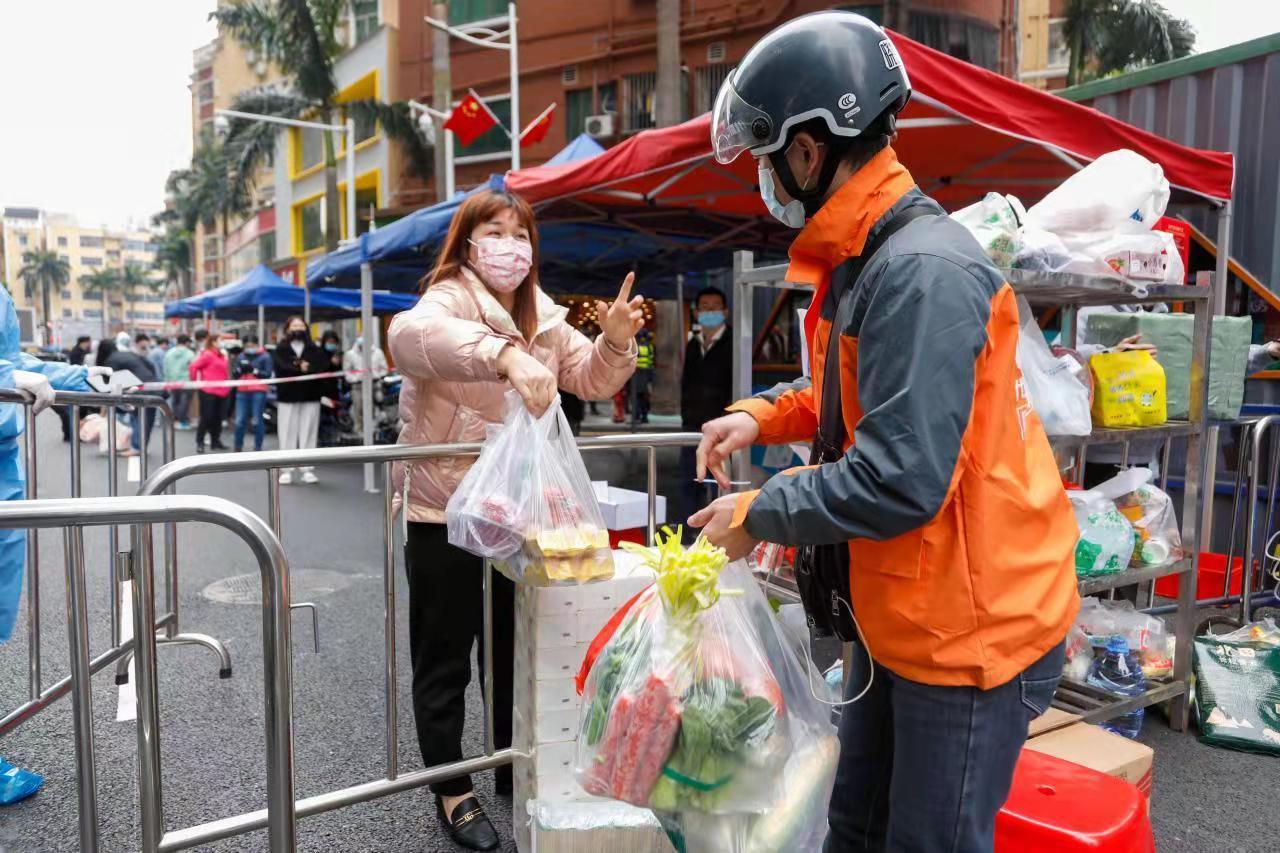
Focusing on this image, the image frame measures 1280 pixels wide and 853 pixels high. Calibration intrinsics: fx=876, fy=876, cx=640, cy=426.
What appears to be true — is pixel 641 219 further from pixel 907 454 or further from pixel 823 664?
pixel 907 454

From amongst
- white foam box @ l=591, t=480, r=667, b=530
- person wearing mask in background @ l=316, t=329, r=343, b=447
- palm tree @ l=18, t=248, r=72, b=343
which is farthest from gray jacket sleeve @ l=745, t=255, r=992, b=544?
palm tree @ l=18, t=248, r=72, b=343

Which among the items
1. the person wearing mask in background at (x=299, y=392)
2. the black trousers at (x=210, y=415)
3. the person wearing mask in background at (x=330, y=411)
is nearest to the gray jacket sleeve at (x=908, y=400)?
the person wearing mask in background at (x=299, y=392)

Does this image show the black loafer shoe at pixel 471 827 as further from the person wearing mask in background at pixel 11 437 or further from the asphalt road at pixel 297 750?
the person wearing mask in background at pixel 11 437

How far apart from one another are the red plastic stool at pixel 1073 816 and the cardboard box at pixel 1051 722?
72 cm

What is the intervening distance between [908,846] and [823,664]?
9.05 feet

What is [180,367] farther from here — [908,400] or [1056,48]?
[1056,48]

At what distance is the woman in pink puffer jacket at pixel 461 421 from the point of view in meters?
2.62

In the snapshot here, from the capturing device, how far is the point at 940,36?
1898 cm

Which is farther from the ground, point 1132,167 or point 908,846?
point 1132,167

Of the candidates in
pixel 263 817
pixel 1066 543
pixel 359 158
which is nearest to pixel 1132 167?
pixel 1066 543

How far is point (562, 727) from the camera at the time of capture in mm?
2436

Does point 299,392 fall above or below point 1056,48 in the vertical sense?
below

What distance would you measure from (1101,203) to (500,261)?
2201mm

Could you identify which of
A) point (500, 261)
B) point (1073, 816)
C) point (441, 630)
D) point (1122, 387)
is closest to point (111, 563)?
point (441, 630)
